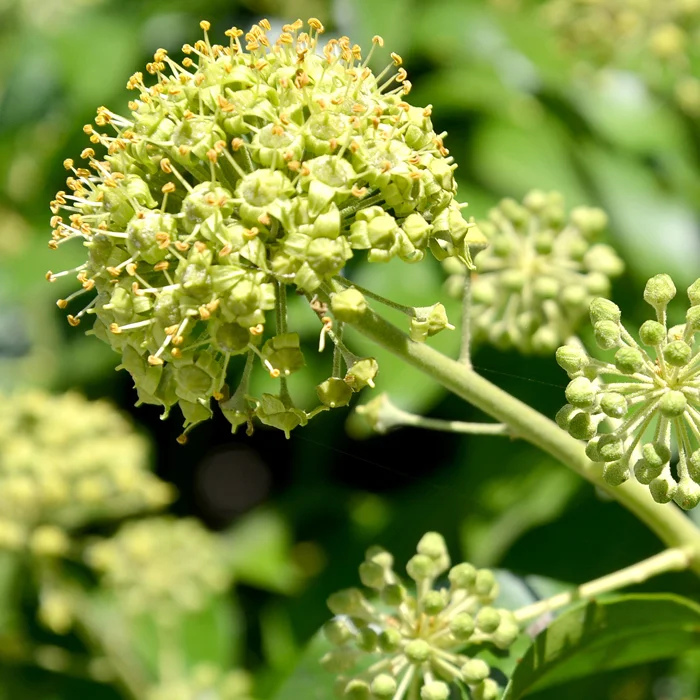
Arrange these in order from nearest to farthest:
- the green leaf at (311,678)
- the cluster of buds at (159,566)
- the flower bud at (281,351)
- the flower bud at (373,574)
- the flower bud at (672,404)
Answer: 1. the flower bud at (672,404)
2. the flower bud at (281,351)
3. the flower bud at (373,574)
4. the green leaf at (311,678)
5. the cluster of buds at (159,566)

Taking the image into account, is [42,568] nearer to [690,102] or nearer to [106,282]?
[106,282]

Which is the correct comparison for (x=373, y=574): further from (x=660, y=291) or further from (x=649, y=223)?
(x=649, y=223)

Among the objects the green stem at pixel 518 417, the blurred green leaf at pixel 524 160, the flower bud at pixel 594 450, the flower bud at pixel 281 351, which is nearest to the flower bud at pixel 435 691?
the green stem at pixel 518 417

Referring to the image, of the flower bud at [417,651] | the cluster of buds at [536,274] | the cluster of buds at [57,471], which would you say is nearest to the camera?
the flower bud at [417,651]

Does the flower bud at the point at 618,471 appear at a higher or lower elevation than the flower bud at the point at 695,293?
lower

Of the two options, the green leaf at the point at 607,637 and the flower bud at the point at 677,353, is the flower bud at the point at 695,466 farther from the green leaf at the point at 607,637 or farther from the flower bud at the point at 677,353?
the green leaf at the point at 607,637

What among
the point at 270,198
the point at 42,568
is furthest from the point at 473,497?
the point at 270,198
